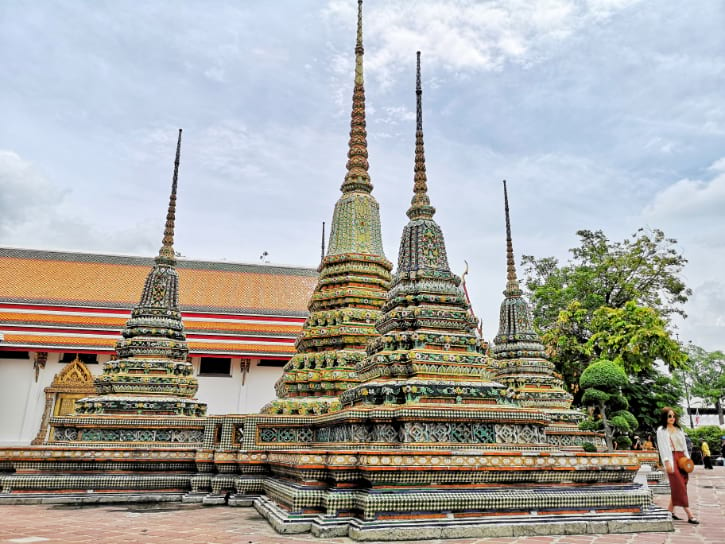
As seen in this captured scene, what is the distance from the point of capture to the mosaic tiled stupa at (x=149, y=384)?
1015cm

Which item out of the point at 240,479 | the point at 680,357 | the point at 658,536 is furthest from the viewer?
the point at 680,357

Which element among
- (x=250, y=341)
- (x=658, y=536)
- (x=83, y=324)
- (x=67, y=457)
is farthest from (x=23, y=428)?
(x=658, y=536)

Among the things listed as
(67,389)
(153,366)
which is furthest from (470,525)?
(67,389)

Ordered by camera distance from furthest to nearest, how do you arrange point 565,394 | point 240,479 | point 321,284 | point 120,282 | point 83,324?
point 120,282
point 83,324
point 565,394
point 321,284
point 240,479

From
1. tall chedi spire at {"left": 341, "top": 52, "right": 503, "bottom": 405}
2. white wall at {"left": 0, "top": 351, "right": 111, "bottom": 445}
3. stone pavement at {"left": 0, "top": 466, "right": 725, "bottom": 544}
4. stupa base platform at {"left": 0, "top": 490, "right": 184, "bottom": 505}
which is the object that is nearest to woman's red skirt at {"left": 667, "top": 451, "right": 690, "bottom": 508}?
stone pavement at {"left": 0, "top": 466, "right": 725, "bottom": 544}

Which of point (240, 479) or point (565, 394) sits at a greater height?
point (565, 394)

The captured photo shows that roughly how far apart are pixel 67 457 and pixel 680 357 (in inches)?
711

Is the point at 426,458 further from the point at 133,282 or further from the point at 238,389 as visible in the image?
the point at 133,282

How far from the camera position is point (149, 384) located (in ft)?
35.9

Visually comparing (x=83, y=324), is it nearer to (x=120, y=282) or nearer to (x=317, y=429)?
(x=120, y=282)

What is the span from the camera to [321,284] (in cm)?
1130

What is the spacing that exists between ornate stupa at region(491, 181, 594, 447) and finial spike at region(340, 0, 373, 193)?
15.6 ft

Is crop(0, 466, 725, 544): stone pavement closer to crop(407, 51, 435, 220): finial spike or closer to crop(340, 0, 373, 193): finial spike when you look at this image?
crop(407, 51, 435, 220): finial spike

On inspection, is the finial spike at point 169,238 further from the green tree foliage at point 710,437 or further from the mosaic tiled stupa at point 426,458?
the green tree foliage at point 710,437
